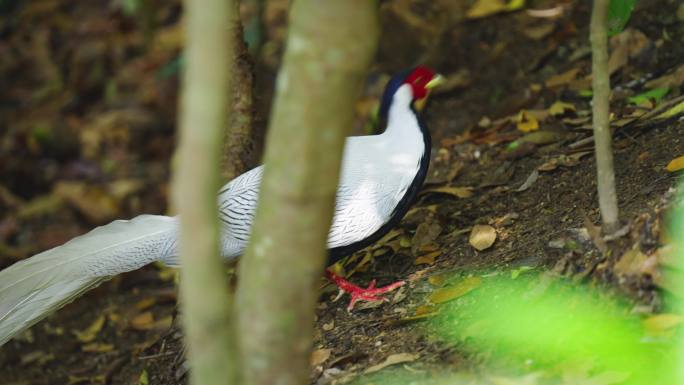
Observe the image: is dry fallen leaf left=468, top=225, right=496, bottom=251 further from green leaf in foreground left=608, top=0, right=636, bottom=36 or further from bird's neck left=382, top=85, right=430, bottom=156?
green leaf in foreground left=608, top=0, right=636, bottom=36

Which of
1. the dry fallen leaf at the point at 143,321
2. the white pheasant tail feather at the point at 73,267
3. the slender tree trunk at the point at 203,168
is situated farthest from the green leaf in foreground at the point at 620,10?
the dry fallen leaf at the point at 143,321

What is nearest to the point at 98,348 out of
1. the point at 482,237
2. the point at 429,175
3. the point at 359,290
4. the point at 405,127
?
the point at 359,290

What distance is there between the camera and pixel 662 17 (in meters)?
4.21

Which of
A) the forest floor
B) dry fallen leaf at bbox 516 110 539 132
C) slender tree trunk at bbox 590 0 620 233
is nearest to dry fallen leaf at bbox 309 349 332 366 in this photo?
the forest floor

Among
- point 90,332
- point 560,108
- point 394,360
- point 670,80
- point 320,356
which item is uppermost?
point 670,80

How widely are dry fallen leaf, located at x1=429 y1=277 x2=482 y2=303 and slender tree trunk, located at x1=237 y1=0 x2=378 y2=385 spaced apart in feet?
3.38

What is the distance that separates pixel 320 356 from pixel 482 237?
30.0 inches

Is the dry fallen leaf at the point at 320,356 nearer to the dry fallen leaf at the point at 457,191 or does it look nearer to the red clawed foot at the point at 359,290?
the red clawed foot at the point at 359,290

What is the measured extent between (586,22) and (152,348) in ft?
8.74

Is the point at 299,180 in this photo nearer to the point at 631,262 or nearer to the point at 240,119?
the point at 631,262

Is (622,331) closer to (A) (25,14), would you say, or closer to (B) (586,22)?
(B) (586,22)

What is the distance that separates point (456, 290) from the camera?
9.21 ft

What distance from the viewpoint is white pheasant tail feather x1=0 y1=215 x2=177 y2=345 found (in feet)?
9.28

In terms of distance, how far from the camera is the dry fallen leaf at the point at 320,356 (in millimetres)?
2719
